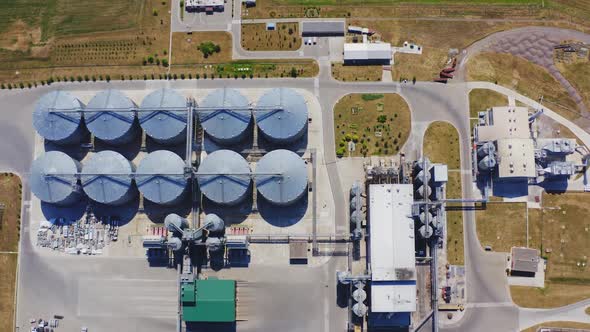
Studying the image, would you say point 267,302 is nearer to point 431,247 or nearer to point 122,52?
point 431,247

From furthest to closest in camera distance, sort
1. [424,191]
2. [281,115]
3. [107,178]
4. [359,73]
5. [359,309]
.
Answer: [359,73]
[107,178]
[281,115]
[424,191]
[359,309]

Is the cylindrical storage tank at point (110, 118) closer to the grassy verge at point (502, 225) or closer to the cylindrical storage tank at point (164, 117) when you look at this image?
the cylindrical storage tank at point (164, 117)

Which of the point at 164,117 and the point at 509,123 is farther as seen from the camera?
the point at 509,123

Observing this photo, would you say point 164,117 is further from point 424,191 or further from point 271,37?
point 424,191

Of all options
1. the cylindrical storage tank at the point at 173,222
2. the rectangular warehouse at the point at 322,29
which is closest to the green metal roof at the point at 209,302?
the cylindrical storage tank at the point at 173,222

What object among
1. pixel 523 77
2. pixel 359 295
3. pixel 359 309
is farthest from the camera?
pixel 523 77

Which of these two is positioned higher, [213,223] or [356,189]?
[356,189]

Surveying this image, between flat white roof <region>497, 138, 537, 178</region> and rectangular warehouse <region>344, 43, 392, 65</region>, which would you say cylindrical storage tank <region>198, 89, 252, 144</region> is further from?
flat white roof <region>497, 138, 537, 178</region>

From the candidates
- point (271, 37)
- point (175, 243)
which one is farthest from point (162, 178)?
point (271, 37)
